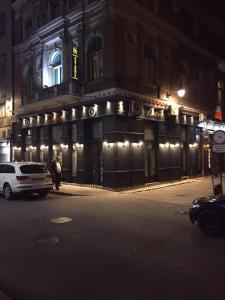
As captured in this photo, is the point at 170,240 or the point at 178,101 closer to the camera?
the point at 170,240

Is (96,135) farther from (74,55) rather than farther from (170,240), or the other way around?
(170,240)

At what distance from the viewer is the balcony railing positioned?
1875 centimetres

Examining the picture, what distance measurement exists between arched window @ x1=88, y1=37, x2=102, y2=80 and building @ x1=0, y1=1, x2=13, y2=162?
930 cm

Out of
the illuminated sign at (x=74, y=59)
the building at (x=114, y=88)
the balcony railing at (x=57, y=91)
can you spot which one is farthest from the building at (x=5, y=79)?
the illuminated sign at (x=74, y=59)

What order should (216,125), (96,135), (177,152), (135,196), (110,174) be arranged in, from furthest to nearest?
(216,125) → (177,152) → (96,135) → (110,174) → (135,196)

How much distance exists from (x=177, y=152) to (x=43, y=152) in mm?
9245

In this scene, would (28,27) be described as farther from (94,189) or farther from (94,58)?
(94,189)

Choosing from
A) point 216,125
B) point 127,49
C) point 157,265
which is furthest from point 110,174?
point 216,125

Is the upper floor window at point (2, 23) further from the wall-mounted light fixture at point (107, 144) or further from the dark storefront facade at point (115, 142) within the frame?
the wall-mounted light fixture at point (107, 144)

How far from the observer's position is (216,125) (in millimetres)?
26969

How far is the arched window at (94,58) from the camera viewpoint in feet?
60.6

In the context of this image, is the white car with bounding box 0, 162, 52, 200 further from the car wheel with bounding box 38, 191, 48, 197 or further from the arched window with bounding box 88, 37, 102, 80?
the arched window with bounding box 88, 37, 102, 80

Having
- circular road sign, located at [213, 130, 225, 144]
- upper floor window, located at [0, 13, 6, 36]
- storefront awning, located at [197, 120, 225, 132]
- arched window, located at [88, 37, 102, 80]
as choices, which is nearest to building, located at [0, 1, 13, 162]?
upper floor window, located at [0, 13, 6, 36]

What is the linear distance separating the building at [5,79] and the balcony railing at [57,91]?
4264 millimetres
